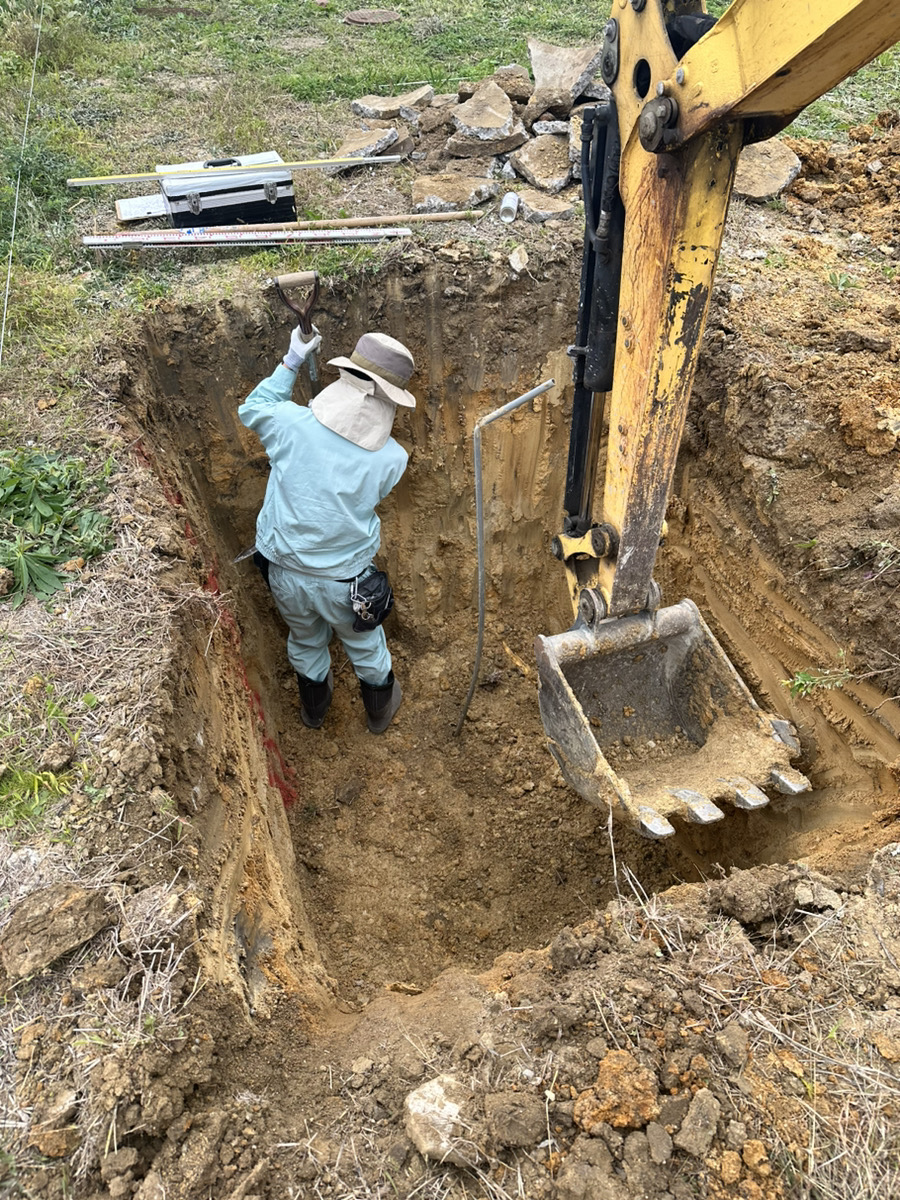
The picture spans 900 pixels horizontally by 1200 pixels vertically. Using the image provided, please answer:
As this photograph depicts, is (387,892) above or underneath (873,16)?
underneath

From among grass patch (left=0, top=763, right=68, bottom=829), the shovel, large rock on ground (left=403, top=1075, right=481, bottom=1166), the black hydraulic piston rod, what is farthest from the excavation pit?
the black hydraulic piston rod

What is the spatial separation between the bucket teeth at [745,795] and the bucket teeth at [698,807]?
9 cm

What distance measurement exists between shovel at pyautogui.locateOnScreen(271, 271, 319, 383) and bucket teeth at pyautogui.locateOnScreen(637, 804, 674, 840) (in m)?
2.77

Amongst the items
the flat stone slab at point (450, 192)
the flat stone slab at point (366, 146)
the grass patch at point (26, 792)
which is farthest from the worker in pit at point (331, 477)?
the flat stone slab at point (366, 146)

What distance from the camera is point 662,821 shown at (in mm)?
2953

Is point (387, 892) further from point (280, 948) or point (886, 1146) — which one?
point (886, 1146)

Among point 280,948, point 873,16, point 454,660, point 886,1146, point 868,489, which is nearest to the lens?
point 873,16

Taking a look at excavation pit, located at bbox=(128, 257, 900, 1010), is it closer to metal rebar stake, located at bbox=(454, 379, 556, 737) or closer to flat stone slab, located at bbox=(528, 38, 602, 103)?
metal rebar stake, located at bbox=(454, 379, 556, 737)

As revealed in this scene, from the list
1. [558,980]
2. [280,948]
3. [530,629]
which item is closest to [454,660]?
[530,629]

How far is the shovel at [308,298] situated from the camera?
3.73 metres

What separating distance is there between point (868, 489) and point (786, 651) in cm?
86

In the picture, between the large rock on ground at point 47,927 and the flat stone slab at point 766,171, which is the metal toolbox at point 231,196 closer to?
the flat stone slab at point 766,171

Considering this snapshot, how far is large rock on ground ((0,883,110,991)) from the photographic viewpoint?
6.54ft

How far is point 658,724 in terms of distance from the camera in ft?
12.3
